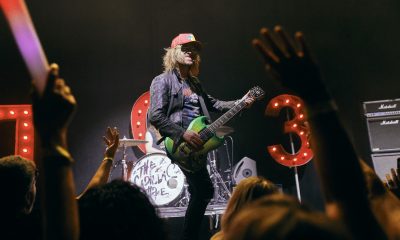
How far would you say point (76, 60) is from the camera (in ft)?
20.1

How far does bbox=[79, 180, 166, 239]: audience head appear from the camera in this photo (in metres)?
1.04

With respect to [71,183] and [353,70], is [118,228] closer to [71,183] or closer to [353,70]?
[71,183]

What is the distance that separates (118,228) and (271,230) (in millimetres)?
518

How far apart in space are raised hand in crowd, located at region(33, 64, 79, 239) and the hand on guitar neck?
7.72 feet

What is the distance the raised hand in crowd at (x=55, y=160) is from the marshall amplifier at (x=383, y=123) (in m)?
5.56

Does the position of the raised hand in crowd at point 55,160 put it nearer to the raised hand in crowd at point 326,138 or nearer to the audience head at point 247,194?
the raised hand in crowd at point 326,138

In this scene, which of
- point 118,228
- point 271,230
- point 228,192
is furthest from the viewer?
point 228,192

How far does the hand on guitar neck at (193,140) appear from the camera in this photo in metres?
3.27

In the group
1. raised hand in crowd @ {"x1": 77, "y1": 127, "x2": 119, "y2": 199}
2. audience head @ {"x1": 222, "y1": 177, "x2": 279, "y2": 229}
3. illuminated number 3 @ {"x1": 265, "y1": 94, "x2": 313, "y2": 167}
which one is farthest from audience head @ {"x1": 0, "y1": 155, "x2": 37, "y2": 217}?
illuminated number 3 @ {"x1": 265, "y1": 94, "x2": 313, "y2": 167}

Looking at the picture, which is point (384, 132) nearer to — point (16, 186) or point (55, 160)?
point (16, 186)

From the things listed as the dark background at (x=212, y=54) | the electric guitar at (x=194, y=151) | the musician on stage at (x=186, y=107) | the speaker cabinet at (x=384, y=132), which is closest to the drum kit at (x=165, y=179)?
the dark background at (x=212, y=54)

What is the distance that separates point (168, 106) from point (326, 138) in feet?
8.88

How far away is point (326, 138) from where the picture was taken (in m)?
0.88

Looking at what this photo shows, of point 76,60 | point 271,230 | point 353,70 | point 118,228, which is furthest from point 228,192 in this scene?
point 271,230
